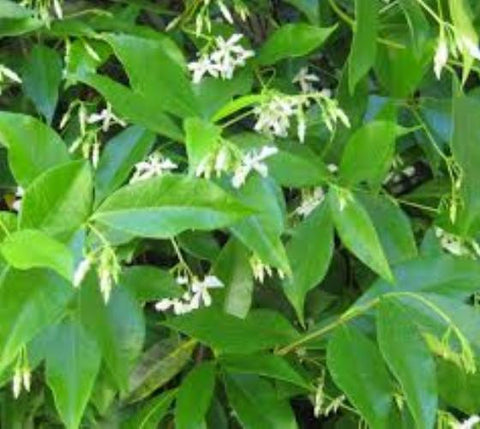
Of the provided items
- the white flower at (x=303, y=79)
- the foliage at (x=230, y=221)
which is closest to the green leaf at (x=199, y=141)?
the foliage at (x=230, y=221)

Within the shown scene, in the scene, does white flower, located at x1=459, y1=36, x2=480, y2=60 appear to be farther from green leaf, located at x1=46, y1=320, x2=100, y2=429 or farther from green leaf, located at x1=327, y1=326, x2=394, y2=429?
green leaf, located at x1=46, y1=320, x2=100, y2=429

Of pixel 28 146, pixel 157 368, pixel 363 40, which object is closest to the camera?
pixel 28 146

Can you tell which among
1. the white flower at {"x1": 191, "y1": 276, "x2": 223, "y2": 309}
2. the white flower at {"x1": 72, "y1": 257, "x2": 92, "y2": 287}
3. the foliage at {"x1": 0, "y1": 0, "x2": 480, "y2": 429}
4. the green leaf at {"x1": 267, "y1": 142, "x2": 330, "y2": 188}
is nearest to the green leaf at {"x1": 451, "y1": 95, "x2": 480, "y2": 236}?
the foliage at {"x1": 0, "y1": 0, "x2": 480, "y2": 429}

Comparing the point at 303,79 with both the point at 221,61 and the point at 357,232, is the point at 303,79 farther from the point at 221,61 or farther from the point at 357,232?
the point at 357,232

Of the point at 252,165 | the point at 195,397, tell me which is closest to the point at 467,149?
the point at 252,165

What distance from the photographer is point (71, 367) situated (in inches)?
27.4

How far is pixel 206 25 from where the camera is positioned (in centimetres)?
84

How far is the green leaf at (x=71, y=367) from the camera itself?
668 mm

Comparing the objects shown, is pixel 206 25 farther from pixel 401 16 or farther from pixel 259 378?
pixel 259 378

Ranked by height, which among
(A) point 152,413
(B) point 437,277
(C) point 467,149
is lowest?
(A) point 152,413

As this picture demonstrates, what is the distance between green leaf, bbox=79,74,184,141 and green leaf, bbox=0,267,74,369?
0.15 metres

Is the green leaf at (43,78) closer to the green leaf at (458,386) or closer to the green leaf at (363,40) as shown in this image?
the green leaf at (363,40)

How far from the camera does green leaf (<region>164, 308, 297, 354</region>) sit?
2.57 feet

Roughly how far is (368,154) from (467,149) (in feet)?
0.27
